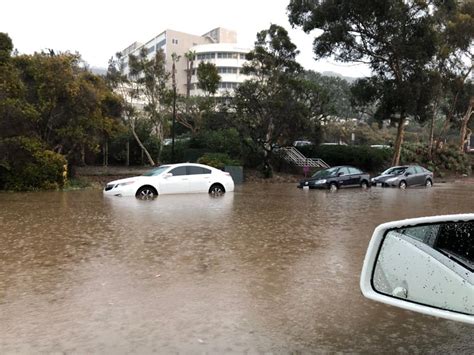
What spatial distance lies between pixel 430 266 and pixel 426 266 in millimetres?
20

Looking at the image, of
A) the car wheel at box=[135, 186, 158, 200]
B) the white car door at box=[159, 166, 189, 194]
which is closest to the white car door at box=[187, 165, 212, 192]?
the white car door at box=[159, 166, 189, 194]

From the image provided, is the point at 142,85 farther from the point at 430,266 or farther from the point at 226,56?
the point at 226,56

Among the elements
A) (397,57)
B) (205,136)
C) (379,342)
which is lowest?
(379,342)

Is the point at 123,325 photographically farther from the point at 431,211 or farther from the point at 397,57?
the point at 397,57

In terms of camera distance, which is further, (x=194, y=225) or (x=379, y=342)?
(x=194, y=225)

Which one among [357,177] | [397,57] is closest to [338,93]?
[397,57]

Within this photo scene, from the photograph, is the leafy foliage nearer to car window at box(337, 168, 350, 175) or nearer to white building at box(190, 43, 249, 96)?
car window at box(337, 168, 350, 175)

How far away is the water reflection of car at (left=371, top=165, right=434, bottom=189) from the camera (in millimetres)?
28562

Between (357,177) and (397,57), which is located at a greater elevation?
(397,57)

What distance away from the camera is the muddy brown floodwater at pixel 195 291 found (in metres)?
4.33

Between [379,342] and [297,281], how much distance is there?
2.05 meters

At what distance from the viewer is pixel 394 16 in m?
31.1

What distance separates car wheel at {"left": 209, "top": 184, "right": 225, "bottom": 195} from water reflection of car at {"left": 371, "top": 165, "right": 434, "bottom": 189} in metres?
12.2

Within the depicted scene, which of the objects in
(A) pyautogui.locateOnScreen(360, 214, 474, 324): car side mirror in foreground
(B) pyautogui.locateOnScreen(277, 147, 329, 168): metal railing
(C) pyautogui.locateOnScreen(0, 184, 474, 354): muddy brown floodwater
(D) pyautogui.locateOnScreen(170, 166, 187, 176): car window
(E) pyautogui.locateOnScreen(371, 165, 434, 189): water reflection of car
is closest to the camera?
(A) pyautogui.locateOnScreen(360, 214, 474, 324): car side mirror in foreground
